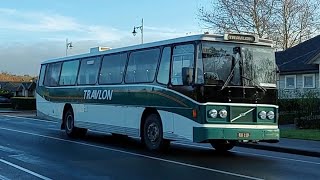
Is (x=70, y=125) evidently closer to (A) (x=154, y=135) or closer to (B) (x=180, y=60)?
(A) (x=154, y=135)

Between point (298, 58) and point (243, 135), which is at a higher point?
point (298, 58)

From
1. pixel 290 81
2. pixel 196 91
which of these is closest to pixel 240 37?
pixel 196 91

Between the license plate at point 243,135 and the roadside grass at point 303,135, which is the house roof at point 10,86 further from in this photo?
the license plate at point 243,135

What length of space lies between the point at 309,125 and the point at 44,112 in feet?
39.7

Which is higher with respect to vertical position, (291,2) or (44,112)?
(291,2)

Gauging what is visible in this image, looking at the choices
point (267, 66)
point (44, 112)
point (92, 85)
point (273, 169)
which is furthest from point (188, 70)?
point (44, 112)

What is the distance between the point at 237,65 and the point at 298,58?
94.4ft

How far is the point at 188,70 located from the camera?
44.2 ft

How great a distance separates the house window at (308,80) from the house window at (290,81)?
3.93ft

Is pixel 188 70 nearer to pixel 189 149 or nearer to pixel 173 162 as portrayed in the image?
pixel 173 162

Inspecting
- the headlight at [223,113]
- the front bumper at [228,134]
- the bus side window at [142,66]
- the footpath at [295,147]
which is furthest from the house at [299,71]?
the headlight at [223,113]

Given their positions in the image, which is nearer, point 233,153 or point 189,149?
point 233,153

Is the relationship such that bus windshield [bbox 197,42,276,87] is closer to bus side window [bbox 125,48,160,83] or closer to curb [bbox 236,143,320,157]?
bus side window [bbox 125,48,160,83]

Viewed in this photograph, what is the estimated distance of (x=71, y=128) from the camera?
67.4ft
